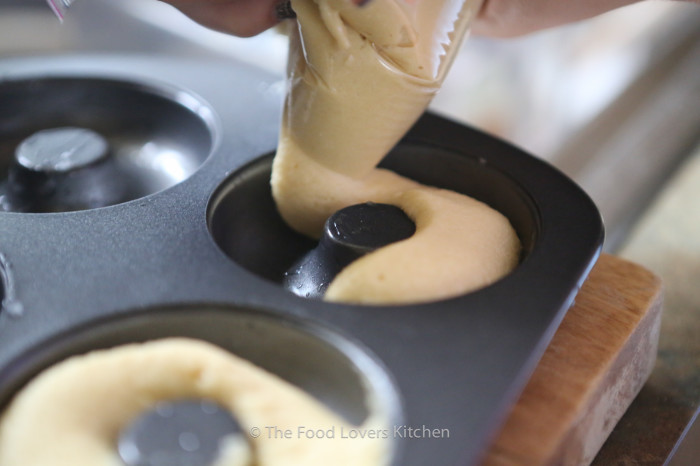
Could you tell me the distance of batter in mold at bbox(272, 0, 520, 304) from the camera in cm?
80

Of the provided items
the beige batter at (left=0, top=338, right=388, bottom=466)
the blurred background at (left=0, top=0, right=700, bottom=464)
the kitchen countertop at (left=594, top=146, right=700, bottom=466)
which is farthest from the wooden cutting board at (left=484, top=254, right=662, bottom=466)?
the blurred background at (left=0, top=0, right=700, bottom=464)

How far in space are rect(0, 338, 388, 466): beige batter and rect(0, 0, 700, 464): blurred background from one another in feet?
3.10

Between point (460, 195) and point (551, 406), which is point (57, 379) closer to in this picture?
point (551, 406)

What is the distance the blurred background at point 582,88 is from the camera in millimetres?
1607

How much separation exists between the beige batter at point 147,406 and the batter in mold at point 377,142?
19cm

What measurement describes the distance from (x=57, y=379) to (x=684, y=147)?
5.83 feet

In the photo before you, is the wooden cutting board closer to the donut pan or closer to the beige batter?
the donut pan

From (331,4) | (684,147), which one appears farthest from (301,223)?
(684,147)

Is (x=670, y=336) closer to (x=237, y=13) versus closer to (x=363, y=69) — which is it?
(x=363, y=69)

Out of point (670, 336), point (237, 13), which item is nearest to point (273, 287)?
point (237, 13)

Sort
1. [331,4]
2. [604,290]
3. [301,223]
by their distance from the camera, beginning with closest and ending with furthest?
[331,4]
[604,290]
[301,223]

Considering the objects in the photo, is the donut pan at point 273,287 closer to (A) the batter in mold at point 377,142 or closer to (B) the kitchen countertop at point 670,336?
(A) the batter in mold at point 377,142

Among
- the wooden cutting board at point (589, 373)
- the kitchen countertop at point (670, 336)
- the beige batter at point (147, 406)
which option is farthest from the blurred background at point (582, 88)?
the beige batter at point (147, 406)

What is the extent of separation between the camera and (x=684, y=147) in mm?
1888
